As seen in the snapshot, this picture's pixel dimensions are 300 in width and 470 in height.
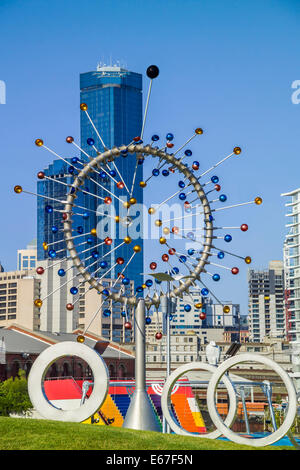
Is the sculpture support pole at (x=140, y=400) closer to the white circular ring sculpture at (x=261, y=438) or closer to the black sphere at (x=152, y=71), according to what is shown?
the white circular ring sculpture at (x=261, y=438)

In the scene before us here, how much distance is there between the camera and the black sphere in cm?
3234

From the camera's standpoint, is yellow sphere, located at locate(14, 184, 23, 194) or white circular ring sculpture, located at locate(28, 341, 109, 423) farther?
yellow sphere, located at locate(14, 184, 23, 194)

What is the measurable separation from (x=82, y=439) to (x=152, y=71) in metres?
15.2

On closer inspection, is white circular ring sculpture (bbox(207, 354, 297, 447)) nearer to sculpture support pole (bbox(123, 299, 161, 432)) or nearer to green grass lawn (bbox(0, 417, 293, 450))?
green grass lawn (bbox(0, 417, 293, 450))

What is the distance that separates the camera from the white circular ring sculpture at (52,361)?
29.6 meters

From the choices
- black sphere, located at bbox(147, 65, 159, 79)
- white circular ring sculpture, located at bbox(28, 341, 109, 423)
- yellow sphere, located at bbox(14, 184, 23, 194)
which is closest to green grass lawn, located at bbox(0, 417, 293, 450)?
white circular ring sculpture, located at bbox(28, 341, 109, 423)

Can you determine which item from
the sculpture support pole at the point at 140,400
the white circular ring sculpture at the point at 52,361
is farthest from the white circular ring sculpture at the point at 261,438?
the white circular ring sculpture at the point at 52,361

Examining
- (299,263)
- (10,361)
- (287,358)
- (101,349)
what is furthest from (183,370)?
(287,358)

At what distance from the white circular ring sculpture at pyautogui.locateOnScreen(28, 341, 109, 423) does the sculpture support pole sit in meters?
2.68

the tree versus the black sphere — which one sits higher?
the black sphere

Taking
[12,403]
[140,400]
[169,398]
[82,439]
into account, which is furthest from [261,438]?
[12,403]

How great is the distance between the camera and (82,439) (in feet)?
82.1

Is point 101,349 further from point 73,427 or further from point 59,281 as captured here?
point 59,281
